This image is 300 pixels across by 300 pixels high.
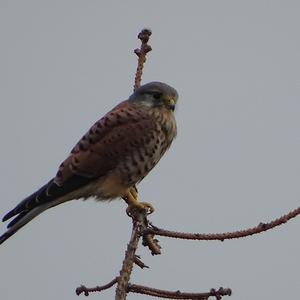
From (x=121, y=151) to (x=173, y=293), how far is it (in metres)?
2.29

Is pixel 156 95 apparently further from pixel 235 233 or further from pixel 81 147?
pixel 235 233

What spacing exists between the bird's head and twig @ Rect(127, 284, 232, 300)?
253 cm

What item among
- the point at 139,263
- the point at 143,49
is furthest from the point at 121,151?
the point at 139,263

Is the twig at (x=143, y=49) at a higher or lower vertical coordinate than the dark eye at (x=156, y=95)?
lower

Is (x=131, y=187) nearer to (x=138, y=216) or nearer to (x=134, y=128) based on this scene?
(x=134, y=128)

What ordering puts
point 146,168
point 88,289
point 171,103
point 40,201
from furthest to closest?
point 171,103 → point 146,168 → point 40,201 → point 88,289

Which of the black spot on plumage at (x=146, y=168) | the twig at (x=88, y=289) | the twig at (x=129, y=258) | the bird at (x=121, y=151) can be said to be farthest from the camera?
the black spot on plumage at (x=146, y=168)

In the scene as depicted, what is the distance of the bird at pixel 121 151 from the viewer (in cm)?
422

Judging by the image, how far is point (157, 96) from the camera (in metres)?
4.63

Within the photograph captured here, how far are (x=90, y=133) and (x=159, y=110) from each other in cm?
55

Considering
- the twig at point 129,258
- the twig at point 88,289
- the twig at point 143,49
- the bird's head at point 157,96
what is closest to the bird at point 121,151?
the bird's head at point 157,96

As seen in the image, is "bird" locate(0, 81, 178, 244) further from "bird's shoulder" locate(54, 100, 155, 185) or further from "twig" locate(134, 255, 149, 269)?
"twig" locate(134, 255, 149, 269)

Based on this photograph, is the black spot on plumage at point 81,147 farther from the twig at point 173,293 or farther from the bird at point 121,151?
the twig at point 173,293

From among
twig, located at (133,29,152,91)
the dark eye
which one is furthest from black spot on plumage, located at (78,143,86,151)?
twig, located at (133,29,152,91)
